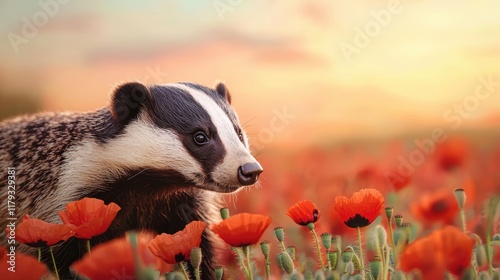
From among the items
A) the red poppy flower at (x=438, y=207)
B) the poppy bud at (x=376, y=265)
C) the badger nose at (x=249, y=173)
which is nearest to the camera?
the poppy bud at (x=376, y=265)

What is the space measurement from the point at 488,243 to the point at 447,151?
2.48 feet

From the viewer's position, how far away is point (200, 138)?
5.65 ft

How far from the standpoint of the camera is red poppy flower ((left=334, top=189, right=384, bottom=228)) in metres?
1.24

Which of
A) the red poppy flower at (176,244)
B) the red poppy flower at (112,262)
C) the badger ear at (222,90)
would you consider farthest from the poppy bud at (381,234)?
the badger ear at (222,90)

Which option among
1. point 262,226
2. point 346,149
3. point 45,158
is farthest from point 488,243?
point 45,158

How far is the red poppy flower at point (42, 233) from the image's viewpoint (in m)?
1.19

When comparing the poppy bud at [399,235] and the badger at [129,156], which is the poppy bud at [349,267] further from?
the badger at [129,156]

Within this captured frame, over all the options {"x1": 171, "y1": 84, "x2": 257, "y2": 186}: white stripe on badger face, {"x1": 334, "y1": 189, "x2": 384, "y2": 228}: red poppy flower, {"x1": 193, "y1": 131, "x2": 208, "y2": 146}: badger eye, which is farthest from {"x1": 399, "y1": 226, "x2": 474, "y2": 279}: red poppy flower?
{"x1": 193, "y1": 131, "x2": 208, "y2": 146}: badger eye

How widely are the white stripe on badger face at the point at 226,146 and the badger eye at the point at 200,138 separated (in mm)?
44

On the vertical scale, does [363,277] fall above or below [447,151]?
below

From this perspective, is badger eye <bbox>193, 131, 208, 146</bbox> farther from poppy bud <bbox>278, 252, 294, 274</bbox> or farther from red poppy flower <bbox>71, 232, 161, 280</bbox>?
red poppy flower <bbox>71, 232, 161, 280</bbox>

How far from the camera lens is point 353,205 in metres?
1.24

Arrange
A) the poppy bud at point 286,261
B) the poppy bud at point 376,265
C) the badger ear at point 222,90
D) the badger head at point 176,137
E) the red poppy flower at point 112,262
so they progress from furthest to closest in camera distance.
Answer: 1. the badger ear at point 222,90
2. the badger head at point 176,137
3. the poppy bud at point 286,261
4. the poppy bud at point 376,265
5. the red poppy flower at point 112,262

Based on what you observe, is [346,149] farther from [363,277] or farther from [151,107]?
[363,277]
